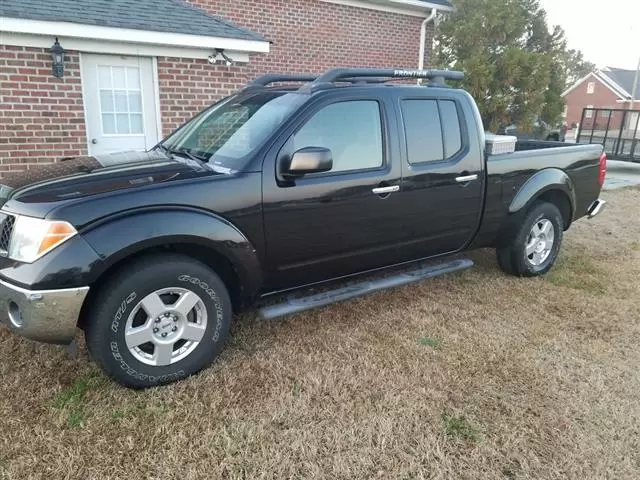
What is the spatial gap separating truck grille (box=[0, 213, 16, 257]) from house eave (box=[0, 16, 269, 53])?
4.84 meters

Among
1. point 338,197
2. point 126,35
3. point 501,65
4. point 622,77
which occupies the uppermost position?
point 622,77

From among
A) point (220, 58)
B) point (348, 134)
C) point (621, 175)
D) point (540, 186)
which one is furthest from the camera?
point (621, 175)

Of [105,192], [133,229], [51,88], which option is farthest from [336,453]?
[51,88]

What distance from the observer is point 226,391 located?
2928 mm

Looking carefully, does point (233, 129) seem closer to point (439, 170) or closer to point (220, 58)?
point (439, 170)

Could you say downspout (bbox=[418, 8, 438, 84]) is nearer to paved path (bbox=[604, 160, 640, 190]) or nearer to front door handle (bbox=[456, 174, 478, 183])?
paved path (bbox=[604, 160, 640, 190])

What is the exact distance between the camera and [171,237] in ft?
9.26

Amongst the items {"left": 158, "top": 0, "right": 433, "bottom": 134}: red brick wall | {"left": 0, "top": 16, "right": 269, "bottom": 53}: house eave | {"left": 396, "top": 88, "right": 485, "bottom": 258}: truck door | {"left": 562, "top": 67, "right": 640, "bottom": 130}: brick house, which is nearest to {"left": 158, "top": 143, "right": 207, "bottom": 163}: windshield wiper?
{"left": 396, "top": 88, "right": 485, "bottom": 258}: truck door

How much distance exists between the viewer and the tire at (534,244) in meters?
4.71

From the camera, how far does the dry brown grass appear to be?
2.40 metres

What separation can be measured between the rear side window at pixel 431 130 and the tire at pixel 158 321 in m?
1.83

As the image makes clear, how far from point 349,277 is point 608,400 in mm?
1828

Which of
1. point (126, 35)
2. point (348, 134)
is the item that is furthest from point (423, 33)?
point (348, 134)

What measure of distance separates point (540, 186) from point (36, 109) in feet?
21.8
